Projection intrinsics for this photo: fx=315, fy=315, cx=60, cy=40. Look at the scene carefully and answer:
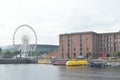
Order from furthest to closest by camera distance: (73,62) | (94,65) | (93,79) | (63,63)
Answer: (63,63), (73,62), (94,65), (93,79)

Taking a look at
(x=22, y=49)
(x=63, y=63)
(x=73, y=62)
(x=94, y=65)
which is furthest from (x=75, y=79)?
(x=22, y=49)

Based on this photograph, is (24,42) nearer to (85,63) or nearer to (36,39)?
(36,39)

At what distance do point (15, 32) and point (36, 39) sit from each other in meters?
13.5

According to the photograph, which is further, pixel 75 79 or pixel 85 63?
pixel 85 63

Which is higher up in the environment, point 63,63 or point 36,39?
point 36,39

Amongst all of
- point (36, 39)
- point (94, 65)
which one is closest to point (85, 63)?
point (94, 65)

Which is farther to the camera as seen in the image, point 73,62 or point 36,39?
point 36,39

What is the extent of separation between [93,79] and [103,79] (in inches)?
92.2

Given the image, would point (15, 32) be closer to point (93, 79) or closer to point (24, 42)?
point (24, 42)

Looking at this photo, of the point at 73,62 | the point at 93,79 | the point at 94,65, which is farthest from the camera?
the point at 73,62

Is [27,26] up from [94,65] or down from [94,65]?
up

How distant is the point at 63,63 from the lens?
183625 mm

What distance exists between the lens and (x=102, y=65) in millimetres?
157000

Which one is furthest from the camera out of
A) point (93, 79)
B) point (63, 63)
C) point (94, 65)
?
point (63, 63)
